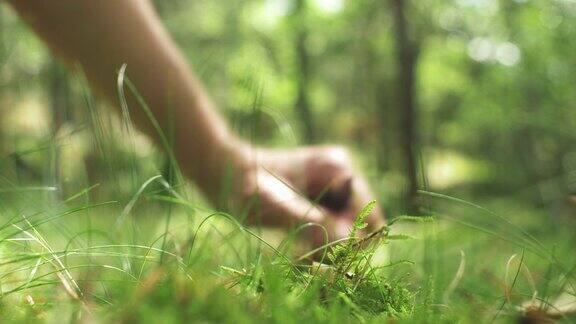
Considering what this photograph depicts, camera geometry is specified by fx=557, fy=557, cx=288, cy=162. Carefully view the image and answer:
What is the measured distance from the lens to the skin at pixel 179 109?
722 millimetres

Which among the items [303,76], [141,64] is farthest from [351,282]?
[303,76]

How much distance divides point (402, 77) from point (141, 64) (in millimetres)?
4878

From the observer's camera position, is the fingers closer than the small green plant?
No

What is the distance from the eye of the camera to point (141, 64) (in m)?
0.76

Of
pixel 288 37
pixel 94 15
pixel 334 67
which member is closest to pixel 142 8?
pixel 94 15

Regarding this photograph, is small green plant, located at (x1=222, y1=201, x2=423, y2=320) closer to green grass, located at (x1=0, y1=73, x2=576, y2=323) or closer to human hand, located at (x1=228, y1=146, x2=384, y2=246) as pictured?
green grass, located at (x1=0, y1=73, x2=576, y2=323)

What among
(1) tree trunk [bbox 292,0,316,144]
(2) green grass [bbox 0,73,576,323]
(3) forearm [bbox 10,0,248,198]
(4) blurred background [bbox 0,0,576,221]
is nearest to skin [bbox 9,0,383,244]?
(3) forearm [bbox 10,0,248,198]

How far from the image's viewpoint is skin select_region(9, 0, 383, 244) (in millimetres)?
722

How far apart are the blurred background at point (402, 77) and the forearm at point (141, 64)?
438 centimetres

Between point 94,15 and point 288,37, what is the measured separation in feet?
30.2

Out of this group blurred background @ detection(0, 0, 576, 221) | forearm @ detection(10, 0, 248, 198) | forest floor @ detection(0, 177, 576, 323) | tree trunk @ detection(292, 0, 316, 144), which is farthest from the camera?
tree trunk @ detection(292, 0, 316, 144)

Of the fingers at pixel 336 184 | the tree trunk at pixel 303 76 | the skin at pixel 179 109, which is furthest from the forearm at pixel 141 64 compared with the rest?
the tree trunk at pixel 303 76

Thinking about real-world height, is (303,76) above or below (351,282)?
below

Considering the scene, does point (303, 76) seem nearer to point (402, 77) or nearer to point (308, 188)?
point (402, 77)
